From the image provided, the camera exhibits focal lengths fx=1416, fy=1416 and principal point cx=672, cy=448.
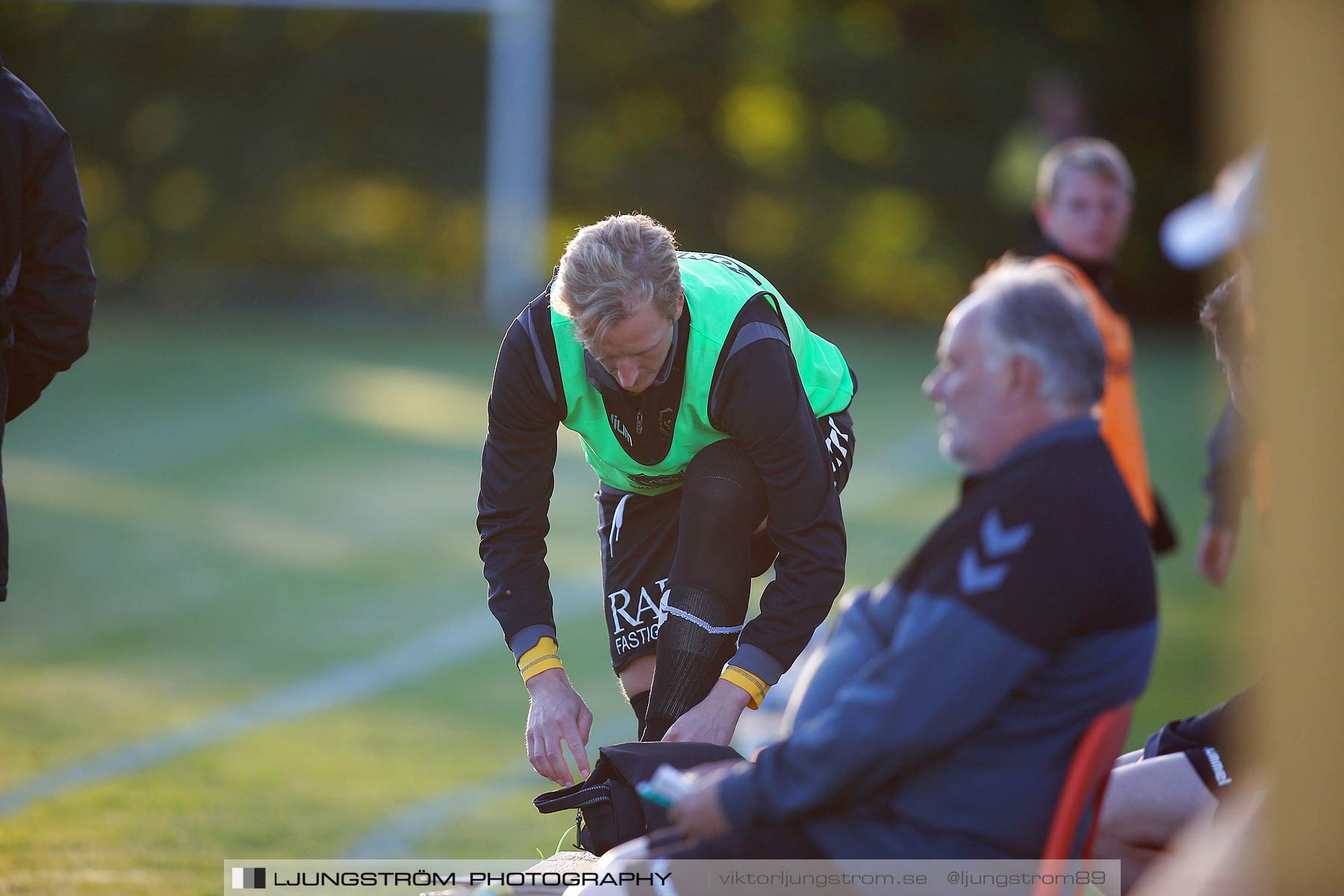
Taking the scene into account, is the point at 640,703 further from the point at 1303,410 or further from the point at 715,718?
the point at 1303,410

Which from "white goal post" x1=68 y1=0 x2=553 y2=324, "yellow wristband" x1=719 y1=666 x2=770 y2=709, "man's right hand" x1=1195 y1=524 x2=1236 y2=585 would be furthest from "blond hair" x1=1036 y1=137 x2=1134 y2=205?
"white goal post" x1=68 y1=0 x2=553 y2=324

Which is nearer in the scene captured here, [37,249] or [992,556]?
[992,556]

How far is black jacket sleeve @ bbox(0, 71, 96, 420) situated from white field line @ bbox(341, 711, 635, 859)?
1.77 m

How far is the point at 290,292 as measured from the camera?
21625 mm

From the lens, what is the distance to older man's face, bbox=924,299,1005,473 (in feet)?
7.16

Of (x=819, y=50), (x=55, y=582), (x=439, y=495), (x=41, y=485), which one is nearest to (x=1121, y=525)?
(x=55, y=582)

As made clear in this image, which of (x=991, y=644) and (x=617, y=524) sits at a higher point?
(x=617, y=524)

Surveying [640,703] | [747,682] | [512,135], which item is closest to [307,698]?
[640,703]

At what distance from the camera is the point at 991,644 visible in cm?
203

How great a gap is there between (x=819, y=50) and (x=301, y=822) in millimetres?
21378

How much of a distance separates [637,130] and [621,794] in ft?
73.0

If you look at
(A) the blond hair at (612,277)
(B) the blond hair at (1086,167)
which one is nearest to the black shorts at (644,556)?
(A) the blond hair at (612,277)

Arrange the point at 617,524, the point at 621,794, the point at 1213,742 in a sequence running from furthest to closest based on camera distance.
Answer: the point at 617,524
the point at 1213,742
the point at 621,794

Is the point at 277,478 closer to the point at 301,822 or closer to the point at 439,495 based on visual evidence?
the point at 439,495
